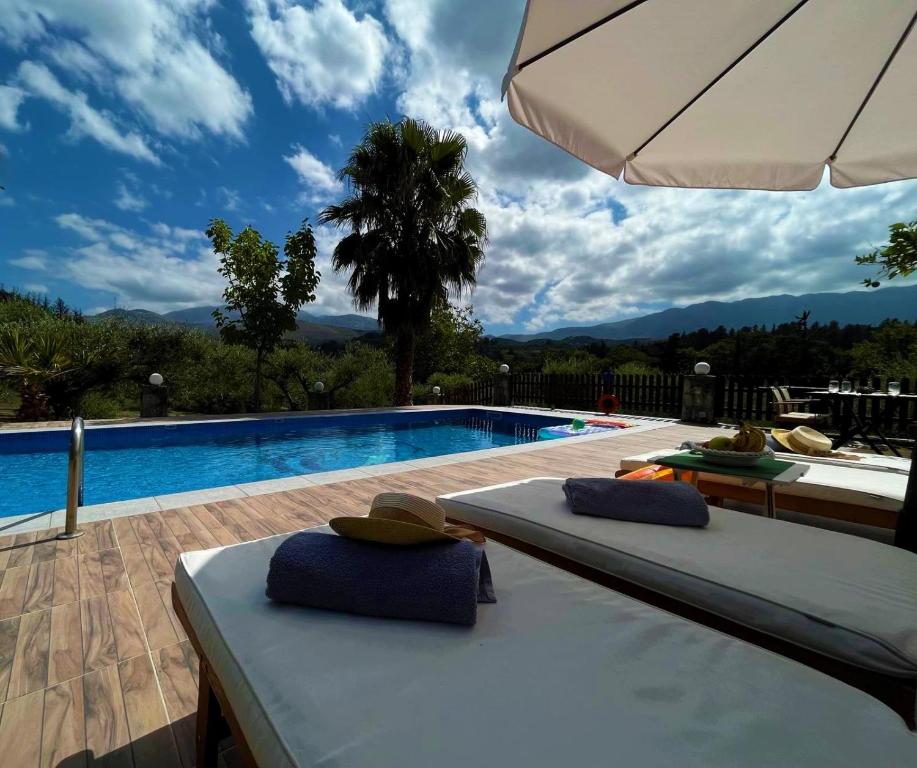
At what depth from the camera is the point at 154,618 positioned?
1.89 metres

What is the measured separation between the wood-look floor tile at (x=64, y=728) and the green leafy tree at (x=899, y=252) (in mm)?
7654

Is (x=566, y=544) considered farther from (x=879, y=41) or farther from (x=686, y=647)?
(x=879, y=41)

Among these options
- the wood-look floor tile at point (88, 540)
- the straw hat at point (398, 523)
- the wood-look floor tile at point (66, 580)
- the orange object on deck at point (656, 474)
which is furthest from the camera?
the orange object on deck at point (656, 474)

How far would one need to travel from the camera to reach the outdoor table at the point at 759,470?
216cm

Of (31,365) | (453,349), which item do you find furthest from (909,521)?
(453,349)

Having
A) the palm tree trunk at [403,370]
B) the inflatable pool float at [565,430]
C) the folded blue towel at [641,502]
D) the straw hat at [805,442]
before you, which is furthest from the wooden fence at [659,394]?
the folded blue towel at [641,502]

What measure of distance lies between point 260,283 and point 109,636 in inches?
344

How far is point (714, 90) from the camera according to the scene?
2.22 m

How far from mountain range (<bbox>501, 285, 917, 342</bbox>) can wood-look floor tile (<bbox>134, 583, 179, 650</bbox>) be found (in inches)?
3526

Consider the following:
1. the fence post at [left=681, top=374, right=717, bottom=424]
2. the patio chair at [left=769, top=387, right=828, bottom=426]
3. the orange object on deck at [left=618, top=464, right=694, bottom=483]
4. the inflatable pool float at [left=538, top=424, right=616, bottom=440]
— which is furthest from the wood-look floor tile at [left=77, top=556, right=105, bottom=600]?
the fence post at [left=681, top=374, right=717, bottom=424]

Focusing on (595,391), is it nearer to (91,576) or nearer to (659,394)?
(659,394)

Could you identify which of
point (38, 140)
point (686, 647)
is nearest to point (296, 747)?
point (686, 647)

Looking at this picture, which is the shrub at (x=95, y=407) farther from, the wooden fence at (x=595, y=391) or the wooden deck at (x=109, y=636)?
the wooden fence at (x=595, y=391)

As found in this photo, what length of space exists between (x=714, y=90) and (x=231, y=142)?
39.1 feet
